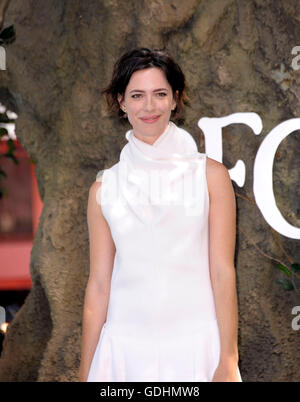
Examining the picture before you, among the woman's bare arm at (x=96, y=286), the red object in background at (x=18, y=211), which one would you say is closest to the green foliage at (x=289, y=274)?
the woman's bare arm at (x=96, y=286)

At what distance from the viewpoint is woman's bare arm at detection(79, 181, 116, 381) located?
195 cm

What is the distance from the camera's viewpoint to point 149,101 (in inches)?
73.9

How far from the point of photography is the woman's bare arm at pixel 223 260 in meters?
1.80

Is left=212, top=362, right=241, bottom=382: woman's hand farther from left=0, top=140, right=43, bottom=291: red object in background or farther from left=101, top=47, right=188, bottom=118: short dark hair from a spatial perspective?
left=0, top=140, right=43, bottom=291: red object in background

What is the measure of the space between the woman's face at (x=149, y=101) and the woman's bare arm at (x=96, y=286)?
0.30 meters

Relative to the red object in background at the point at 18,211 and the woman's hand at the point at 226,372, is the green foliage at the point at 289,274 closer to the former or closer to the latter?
the woman's hand at the point at 226,372

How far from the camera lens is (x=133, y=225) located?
1895mm

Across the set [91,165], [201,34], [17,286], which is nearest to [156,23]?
[201,34]

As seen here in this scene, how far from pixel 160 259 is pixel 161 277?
0.18 ft

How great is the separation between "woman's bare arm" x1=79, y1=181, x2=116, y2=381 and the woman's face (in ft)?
0.99

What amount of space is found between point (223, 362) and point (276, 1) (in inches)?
64.9

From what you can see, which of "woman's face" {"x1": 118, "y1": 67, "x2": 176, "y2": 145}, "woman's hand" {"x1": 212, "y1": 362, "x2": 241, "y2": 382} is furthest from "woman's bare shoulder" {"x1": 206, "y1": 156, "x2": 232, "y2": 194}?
"woman's hand" {"x1": 212, "y1": 362, "x2": 241, "y2": 382}

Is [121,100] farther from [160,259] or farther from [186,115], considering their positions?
[186,115]

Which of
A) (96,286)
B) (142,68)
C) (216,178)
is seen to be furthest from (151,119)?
(96,286)
